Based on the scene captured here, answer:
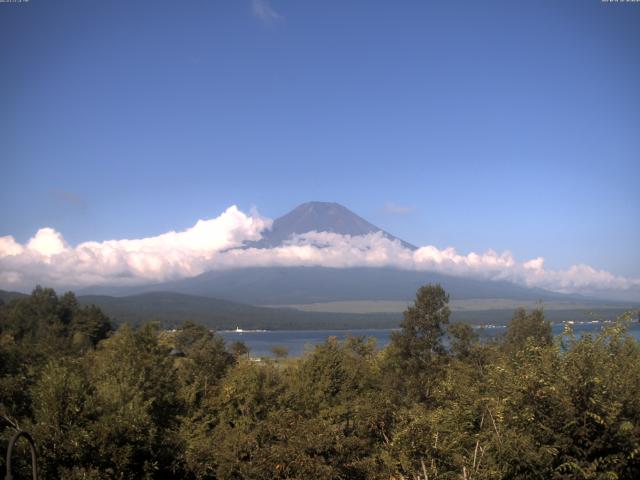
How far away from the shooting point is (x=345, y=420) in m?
22.7

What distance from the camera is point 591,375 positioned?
35.9 ft

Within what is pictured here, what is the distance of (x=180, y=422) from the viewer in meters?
24.4

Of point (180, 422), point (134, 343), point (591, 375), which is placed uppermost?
point (591, 375)

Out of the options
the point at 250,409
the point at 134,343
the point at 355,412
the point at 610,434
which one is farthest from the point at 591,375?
the point at 134,343

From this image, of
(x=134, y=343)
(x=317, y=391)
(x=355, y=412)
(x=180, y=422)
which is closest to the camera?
(x=355, y=412)

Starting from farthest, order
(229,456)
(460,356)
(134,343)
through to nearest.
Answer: (460,356), (134,343), (229,456)

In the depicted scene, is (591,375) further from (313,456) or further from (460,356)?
(460,356)

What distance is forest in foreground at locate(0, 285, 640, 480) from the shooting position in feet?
35.4

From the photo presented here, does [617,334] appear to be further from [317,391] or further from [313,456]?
[317,391]

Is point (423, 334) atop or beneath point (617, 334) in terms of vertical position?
beneath

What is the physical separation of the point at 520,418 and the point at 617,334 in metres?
2.95

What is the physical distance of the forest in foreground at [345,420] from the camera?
35.4ft

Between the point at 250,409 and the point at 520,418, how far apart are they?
631 inches

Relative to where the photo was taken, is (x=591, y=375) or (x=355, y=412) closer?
(x=591, y=375)
